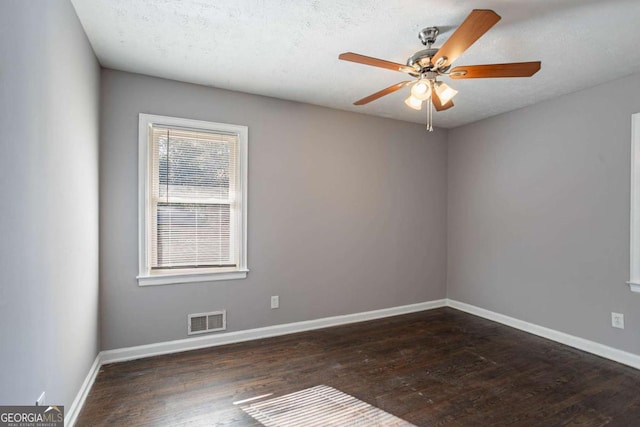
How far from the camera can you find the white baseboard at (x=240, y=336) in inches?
111

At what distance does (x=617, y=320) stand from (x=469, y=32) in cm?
297

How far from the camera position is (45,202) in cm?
156

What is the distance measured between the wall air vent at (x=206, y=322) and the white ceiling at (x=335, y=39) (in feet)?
7.43

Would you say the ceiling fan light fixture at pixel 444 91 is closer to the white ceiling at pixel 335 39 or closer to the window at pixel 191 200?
the white ceiling at pixel 335 39

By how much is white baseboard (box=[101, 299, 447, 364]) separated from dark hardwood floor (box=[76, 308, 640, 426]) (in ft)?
0.30

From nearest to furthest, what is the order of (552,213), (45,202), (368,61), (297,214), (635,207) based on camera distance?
(45,202)
(368,61)
(635,207)
(552,213)
(297,214)

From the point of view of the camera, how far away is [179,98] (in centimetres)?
301

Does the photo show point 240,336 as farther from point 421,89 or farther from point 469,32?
point 469,32

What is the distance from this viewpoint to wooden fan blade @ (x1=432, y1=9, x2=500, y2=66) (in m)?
1.51

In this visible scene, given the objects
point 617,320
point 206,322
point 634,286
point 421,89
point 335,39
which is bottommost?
point 206,322

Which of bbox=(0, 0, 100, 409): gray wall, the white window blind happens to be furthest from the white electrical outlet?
bbox=(0, 0, 100, 409): gray wall

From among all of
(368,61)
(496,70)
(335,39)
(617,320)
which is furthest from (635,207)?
(335,39)

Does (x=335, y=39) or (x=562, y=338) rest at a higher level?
(x=335, y=39)

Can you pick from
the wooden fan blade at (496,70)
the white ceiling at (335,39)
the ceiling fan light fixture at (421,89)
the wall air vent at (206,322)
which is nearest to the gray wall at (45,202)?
the white ceiling at (335,39)
